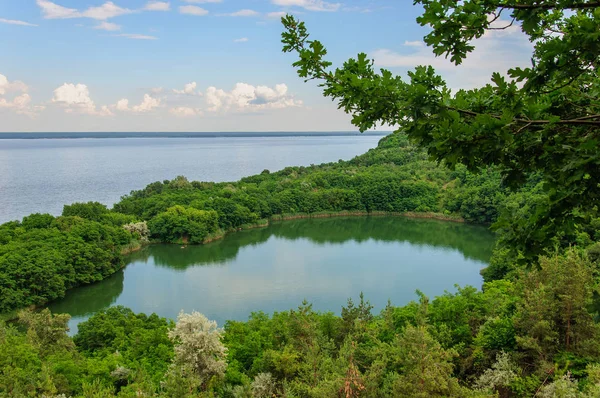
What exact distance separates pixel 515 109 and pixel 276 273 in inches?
897

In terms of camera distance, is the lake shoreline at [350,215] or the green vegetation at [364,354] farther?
the lake shoreline at [350,215]

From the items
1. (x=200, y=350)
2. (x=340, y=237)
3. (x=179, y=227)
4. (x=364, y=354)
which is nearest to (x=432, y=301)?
(x=364, y=354)

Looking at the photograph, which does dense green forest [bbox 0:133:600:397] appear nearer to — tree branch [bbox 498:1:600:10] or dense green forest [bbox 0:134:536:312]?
dense green forest [bbox 0:134:536:312]

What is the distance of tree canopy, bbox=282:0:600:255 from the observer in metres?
2.41

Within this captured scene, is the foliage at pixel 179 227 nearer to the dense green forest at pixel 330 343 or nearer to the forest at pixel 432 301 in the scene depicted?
the forest at pixel 432 301

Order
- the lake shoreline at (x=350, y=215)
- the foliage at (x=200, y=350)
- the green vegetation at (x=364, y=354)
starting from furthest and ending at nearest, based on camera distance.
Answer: the lake shoreline at (x=350, y=215) < the foliage at (x=200, y=350) < the green vegetation at (x=364, y=354)

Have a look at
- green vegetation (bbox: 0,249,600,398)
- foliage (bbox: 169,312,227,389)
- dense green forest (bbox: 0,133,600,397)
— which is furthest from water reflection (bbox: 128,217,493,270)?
foliage (bbox: 169,312,227,389)

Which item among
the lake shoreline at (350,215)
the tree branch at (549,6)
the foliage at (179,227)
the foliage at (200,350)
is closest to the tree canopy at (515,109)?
the tree branch at (549,6)

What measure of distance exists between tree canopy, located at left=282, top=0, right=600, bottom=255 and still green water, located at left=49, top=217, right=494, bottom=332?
16.6 meters

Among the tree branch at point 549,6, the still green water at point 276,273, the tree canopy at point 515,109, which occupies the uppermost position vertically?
the tree branch at point 549,6

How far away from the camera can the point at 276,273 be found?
969 inches

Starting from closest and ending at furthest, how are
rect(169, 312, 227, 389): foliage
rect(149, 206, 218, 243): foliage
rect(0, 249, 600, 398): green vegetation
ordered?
rect(0, 249, 600, 398): green vegetation < rect(169, 312, 227, 389): foliage < rect(149, 206, 218, 243): foliage

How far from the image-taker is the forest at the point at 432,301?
2549mm

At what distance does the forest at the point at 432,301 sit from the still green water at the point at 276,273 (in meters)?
2.18
